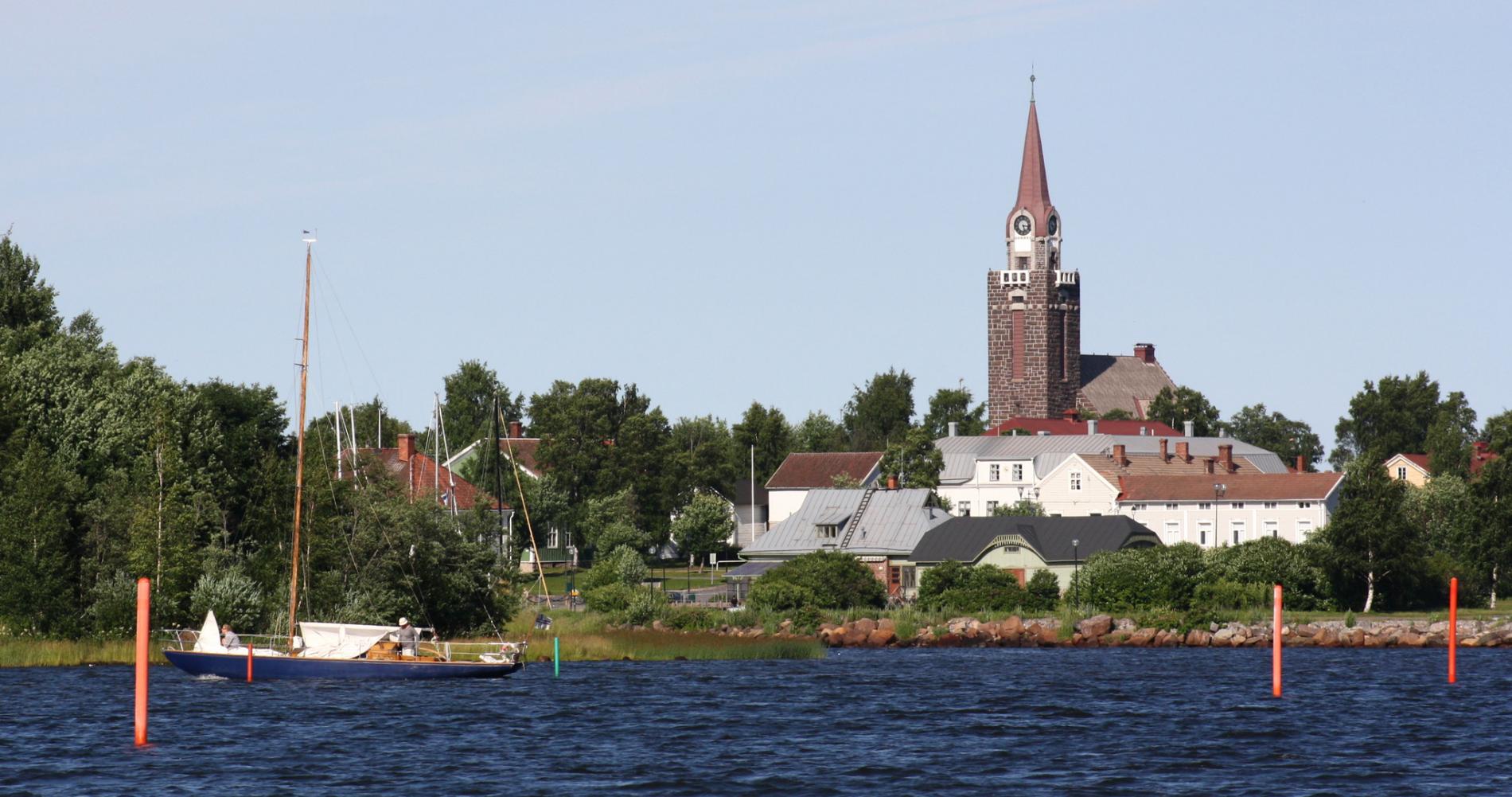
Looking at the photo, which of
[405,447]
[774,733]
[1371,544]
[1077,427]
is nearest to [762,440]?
[1077,427]

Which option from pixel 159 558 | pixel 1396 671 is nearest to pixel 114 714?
pixel 159 558

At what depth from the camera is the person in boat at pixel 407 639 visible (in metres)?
61.9

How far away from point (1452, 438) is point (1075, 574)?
244ft

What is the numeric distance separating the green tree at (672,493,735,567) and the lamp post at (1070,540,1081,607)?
125ft

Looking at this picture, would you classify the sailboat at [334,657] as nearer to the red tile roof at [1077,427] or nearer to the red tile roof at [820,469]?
the red tile roof at [820,469]

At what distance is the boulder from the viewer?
8919cm

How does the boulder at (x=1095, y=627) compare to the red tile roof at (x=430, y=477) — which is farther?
the red tile roof at (x=430, y=477)

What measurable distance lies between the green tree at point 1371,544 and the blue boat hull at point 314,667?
5015 centimetres

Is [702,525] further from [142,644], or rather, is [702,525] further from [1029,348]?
[142,644]

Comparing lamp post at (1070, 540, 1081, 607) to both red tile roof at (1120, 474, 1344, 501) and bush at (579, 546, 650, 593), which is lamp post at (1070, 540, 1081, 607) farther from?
red tile roof at (1120, 474, 1344, 501)

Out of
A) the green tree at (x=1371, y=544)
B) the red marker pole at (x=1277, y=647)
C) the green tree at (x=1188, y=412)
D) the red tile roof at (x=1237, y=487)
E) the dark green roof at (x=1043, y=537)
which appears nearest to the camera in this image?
the red marker pole at (x=1277, y=647)

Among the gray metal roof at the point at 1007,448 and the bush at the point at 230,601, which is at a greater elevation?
the gray metal roof at the point at 1007,448

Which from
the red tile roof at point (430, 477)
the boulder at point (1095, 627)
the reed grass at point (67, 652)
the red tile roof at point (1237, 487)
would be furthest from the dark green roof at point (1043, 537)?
the reed grass at point (67, 652)


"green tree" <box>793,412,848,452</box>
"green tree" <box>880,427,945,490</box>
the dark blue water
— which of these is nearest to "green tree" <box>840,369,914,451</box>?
"green tree" <box>793,412,848,452</box>
